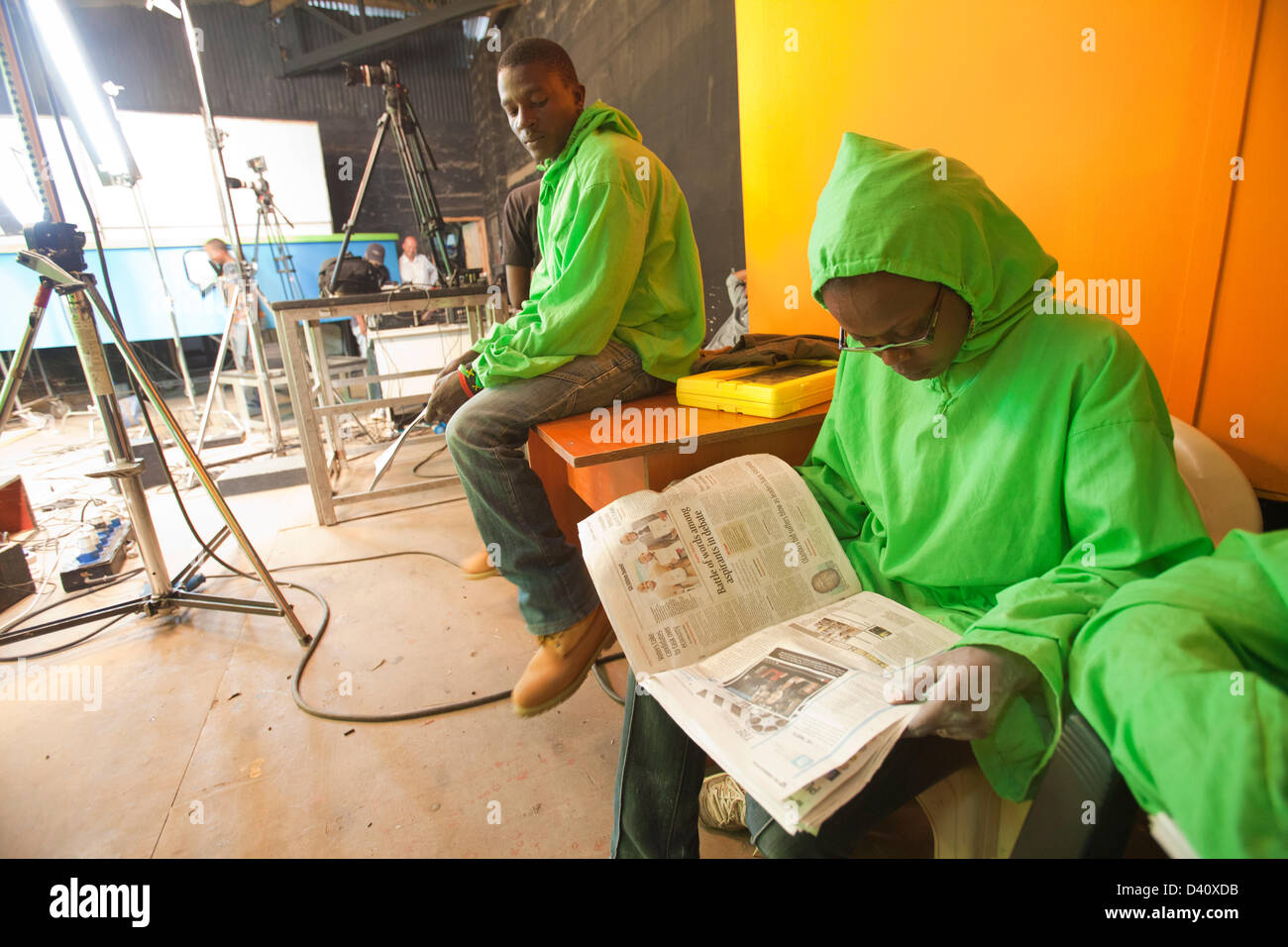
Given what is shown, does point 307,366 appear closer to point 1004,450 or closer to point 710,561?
point 710,561

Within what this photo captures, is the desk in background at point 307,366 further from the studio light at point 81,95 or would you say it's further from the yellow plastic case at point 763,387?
the yellow plastic case at point 763,387

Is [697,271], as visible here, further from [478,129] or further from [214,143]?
A: [478,129]

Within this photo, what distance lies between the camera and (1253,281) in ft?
2.83

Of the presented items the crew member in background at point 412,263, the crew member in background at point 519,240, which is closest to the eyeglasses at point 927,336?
the crew member in background at point 519,240

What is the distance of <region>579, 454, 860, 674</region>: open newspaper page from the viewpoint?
829 mm

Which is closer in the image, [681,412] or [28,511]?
[681,412]

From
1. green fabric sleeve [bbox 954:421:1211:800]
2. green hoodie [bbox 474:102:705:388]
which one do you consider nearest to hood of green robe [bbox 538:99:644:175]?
green hoodie [bbox 474:102:705:388]

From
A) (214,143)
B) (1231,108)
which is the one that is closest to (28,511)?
(214,143)

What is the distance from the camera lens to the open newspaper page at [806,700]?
544 millimetres

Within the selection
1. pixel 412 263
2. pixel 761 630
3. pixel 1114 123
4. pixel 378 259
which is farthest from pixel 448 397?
pixel 412 263

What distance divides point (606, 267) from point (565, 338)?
176 mm

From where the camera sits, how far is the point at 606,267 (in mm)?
1338
